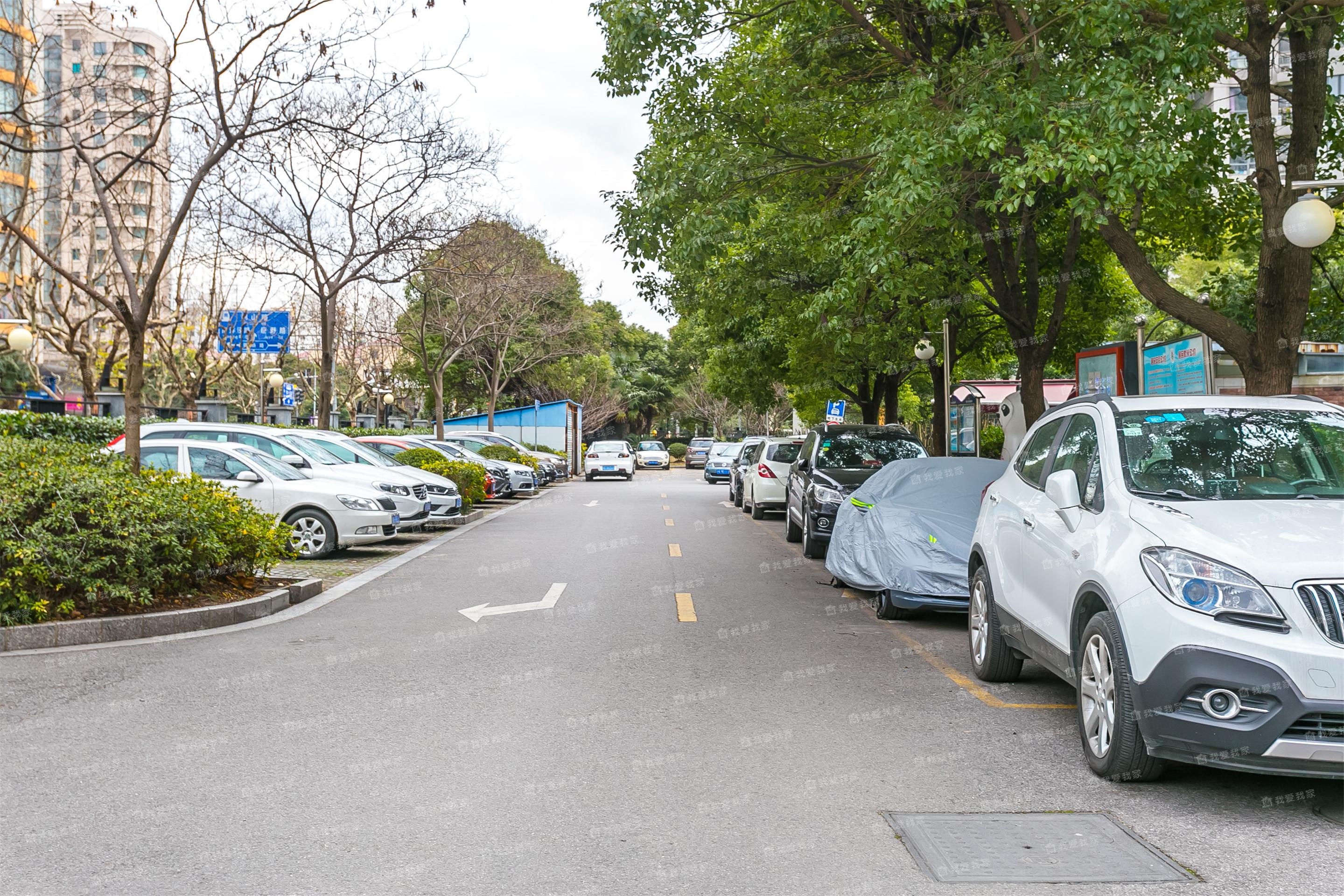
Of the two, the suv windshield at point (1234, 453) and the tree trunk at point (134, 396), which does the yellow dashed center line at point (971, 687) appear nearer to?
the suv windshield at point (1234, 453)

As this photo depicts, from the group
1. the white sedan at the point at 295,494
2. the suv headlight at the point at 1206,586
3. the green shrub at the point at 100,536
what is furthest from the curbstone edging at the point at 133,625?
the suv headlight at the point at 1206,586

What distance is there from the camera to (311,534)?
45.9ft

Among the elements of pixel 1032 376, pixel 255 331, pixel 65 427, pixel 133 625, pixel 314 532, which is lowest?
pixel 133 625

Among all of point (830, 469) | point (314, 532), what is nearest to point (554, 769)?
point (314, 532)

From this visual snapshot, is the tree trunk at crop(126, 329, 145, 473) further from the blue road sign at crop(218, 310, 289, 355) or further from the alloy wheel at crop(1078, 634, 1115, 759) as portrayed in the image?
the blue road sign at crop(218, 310, 289, 355)

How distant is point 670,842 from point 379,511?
10.5m

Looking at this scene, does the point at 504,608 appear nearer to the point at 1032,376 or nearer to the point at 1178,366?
the point at 1032,376

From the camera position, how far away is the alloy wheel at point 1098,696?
4.97m

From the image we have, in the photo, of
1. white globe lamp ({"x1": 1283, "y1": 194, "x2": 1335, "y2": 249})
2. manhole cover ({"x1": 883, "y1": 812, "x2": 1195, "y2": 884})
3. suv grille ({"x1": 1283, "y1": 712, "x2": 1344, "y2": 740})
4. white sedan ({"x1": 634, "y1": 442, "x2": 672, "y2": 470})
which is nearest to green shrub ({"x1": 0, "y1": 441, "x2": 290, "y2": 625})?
manhole cover ({"x1": 883, "y1": 812, "x2": 1195, "y2": 884})

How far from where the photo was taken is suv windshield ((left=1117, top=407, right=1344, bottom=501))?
5.41 metres

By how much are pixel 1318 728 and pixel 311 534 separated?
470 inches

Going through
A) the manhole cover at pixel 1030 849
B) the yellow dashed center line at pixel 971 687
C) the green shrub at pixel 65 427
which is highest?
the green shrub at pixel 65 427

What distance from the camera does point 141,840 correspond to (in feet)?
13.7

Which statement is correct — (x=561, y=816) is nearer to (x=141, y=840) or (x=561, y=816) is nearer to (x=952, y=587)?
(x=141, y=840)
